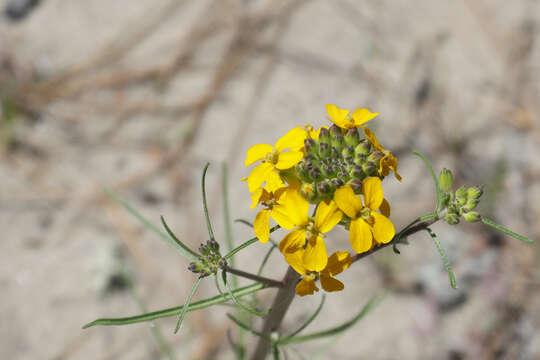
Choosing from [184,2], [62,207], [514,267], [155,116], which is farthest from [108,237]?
[514,267]

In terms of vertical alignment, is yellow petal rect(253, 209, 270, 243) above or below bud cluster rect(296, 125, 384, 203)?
below

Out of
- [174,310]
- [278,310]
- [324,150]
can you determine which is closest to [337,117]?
[324,150]

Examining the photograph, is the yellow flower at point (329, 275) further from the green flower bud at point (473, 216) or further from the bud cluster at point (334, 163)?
the green flower bud at point (473, 216)

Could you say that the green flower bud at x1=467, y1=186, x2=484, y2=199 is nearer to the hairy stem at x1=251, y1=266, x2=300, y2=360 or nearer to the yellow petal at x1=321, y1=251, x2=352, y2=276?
the yellow petal at x1=321, y1=251, x2=352, y2=276

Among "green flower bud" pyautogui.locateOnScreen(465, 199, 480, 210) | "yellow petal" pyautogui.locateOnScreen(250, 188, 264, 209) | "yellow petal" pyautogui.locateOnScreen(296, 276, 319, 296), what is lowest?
"yellow petal" pyautogui.locateOnScreen(296, 276, 319, 296)

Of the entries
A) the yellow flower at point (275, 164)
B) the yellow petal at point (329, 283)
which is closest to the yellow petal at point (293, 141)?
the yellow flower at point (275, 164)

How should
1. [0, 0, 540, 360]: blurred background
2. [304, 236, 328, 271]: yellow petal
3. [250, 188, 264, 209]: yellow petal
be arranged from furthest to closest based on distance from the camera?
[0, 0, 540, 360]: blurred background → [250, 188, 264, 209]: yellow petal → [304, 236, 328, 271]: yellow petal

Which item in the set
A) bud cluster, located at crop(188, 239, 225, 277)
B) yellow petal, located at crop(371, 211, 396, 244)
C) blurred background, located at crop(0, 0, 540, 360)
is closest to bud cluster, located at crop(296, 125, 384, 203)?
yellow petal, located at crop(371, 211, 396, 244)
